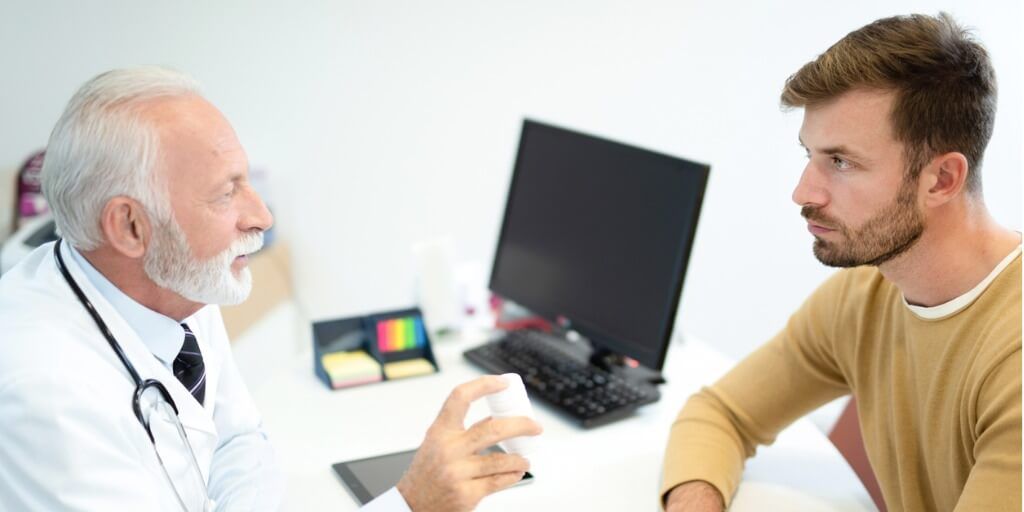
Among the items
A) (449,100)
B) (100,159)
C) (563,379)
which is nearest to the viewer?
(100,159)

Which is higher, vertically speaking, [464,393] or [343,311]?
[464,393]

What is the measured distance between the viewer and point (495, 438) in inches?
50.8

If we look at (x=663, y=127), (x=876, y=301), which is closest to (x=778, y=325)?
(x=663, y=127)

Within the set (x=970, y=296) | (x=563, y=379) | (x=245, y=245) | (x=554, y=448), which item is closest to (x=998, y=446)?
(x=970, y=296)

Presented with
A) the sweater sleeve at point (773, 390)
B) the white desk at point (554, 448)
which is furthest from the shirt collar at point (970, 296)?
the white desk at point (554, 448)

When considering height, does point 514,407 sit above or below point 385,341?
above

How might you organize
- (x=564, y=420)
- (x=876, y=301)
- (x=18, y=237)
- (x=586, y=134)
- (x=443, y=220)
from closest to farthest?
(x=876, y=301)
(x=564, y=420)
(x=586, y=134)
(x=18, y=237)
(x=443, y=220)

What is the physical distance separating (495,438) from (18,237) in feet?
7.24

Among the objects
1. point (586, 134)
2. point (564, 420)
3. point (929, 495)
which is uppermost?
point (586, 134)

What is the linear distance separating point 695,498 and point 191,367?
0.82 meters

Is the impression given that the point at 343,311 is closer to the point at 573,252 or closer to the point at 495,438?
the point at 573,252

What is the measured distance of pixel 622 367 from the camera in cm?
206

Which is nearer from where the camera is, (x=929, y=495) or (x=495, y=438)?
(x=495, y=438)

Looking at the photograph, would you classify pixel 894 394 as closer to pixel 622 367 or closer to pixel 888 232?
pixel 888 232
